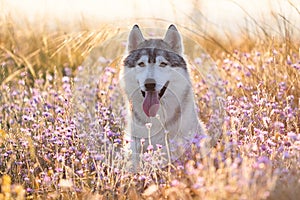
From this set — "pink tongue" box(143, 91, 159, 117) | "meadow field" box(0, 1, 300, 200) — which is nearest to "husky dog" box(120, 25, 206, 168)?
"pink tongue" box(143, 91, 159, 117)

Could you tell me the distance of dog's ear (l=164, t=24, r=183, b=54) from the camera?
532cm

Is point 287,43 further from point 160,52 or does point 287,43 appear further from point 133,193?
point 133,193

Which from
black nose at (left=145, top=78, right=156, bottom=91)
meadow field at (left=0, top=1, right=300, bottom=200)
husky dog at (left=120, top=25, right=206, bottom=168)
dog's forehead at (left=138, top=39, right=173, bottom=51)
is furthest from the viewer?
dog's forehead at (left=138, top=39, right=173, bottom=51)

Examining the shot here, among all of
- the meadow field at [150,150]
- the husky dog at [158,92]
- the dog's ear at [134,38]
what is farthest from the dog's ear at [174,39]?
the meadow field at [150,150]

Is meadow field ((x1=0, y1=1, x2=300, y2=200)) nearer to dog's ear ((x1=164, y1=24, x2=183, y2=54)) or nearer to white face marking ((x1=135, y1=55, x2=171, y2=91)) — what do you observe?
dog's ear ((x1=164, y1=24, x2=183, y2=54))

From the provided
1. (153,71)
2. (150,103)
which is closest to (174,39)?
(153,71)

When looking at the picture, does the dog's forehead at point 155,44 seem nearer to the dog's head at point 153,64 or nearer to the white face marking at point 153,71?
the dog's head at point 153,64

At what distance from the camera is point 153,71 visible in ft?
16.5

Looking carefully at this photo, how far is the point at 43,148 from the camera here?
5129mm

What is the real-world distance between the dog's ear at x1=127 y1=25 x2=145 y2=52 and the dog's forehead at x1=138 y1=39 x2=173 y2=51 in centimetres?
4

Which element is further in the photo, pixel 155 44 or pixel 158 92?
pixel 155 44

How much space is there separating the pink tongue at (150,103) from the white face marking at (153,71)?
0.09m

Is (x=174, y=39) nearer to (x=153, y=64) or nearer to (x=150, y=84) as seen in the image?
(x=153, y=64)

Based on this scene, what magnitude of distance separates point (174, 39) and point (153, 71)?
1.63 feet
